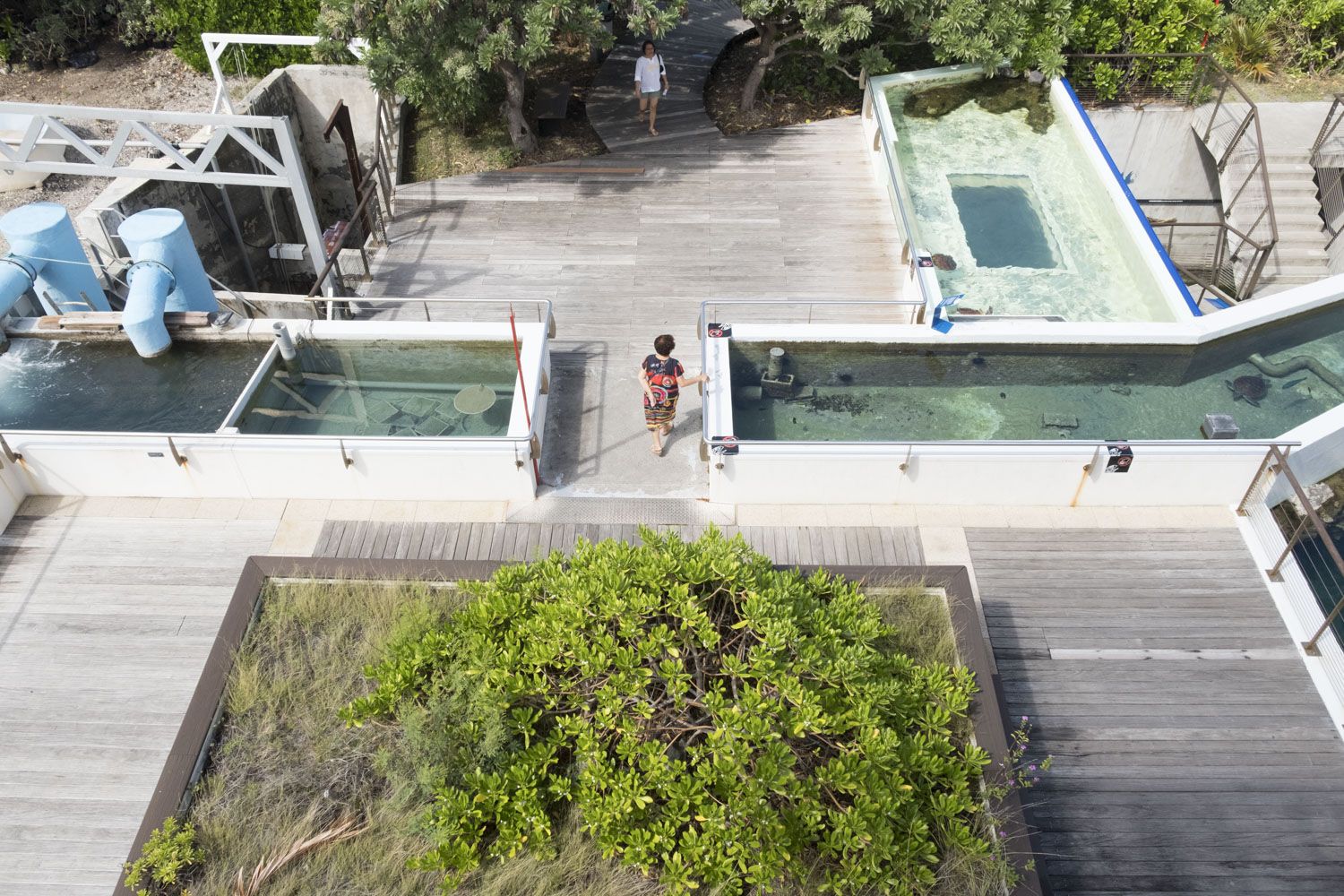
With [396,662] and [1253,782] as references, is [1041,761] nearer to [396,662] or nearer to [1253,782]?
[1253,782]

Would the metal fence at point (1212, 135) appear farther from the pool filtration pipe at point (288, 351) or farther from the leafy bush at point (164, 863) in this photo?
the leafy bush at point (164, 863)

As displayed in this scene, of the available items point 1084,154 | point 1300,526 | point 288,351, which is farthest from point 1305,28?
point 288,351

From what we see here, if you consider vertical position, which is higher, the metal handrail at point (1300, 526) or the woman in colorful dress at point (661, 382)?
the woman in colorful dress at point (661, 382)

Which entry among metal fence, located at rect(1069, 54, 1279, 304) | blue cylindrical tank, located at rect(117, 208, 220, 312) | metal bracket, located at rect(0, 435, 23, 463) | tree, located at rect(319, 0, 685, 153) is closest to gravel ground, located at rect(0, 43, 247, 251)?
tree, located at rect(319, 0, 685, 153)

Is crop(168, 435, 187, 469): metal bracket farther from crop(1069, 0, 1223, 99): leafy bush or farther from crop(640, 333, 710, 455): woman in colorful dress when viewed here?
crop(1069, 0, 1223, 99): leafy bush

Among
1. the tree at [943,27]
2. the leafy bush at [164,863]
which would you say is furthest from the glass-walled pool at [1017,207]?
the leafy bush at [164,863]

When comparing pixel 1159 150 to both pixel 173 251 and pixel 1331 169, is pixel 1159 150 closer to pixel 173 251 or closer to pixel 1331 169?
pixel 1331 169
